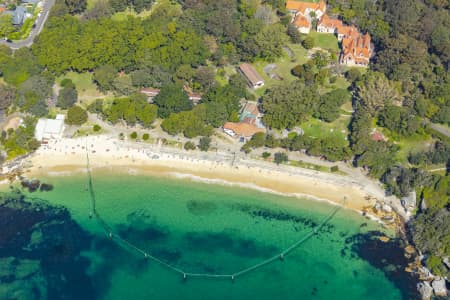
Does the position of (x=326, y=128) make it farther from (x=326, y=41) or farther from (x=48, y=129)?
(x=48, y=129)

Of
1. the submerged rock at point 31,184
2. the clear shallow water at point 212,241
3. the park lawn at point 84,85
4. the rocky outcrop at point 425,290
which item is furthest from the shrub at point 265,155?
the submerged rock at point 31,184

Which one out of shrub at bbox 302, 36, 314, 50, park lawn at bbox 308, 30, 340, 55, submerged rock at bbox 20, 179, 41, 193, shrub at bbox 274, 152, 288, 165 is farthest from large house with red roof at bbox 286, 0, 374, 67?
submerged rock at bbox 20, 179, 41, 193

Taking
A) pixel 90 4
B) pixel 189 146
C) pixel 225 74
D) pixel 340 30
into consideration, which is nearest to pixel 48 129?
pixel 189 146

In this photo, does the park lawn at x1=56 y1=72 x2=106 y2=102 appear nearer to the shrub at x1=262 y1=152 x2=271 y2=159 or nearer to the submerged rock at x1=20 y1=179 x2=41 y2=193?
the submerged rock at x1=20 y1=179 x2=41 y2=193

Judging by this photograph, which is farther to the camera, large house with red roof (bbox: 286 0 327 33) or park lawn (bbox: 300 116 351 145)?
large house with red roof (bbox: 286 0 327 33)

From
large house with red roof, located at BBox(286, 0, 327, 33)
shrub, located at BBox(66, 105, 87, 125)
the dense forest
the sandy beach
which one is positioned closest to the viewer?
the sandy beach

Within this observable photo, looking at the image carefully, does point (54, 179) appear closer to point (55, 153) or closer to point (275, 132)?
point (55, 153)
